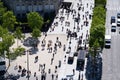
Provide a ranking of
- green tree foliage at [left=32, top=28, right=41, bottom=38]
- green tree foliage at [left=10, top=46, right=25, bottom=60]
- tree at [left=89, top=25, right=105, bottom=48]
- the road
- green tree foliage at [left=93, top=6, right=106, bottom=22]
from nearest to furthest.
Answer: the road
green tree foliage at [left=10, top=46, right=25, bottom=60]
tree at [left=89, top=25, right=105, bottom=48]
green tree foliage at [left=32, top=28, right=41, bottom=38]
green tree foliage at [left=93, top=6, right=106, bottom=22]

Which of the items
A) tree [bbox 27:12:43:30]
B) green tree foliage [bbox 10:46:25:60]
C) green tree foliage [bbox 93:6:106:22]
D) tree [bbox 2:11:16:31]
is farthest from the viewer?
tree [bbox 27:12:43:30]

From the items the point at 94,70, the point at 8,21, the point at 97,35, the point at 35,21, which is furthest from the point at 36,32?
the point at 94,70

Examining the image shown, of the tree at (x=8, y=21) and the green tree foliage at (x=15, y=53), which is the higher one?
the tree at (x=8, y=21)

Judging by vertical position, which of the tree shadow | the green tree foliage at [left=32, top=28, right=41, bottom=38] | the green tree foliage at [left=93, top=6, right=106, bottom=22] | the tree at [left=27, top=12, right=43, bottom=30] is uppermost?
the green tree foliage at [left=93, top=6, right=106, bottom=22]

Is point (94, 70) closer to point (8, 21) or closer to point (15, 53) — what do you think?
point (15, 53)

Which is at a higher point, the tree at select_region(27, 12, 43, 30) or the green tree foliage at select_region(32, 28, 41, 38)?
the tree at select_region(27, 12, 43, 30)

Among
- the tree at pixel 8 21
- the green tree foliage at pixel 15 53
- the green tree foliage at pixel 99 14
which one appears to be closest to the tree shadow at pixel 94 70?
the green tree foliage at pixel 99 14

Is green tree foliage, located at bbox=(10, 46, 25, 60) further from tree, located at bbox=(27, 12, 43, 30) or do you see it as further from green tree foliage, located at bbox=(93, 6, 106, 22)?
green tree foliage, located at bbox=(93, 6, 106, 22)

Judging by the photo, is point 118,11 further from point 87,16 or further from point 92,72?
point 92,72

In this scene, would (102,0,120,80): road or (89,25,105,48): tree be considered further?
(89,25,105,48): tree

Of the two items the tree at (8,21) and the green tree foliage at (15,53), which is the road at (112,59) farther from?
the tree at (8,21)

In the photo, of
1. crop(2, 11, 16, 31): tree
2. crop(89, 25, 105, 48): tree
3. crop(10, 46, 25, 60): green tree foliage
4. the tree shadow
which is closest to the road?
the tree shadow

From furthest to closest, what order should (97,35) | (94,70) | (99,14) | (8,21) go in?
(99,14) < (8,21) < (97,35) < (94,70)
